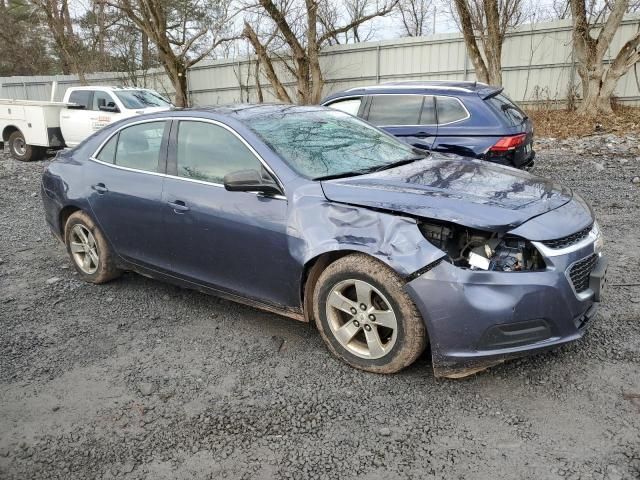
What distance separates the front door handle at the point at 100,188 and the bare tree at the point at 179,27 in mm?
15320

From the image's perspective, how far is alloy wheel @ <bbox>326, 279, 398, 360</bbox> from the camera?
3041 millimetres

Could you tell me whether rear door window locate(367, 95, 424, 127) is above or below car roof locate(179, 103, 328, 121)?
below

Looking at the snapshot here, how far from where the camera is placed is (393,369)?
122 inches

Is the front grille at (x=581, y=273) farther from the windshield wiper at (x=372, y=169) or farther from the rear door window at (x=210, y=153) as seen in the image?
the rear door window at (x=210, y=153)

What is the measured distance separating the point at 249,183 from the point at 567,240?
1871 millimetres

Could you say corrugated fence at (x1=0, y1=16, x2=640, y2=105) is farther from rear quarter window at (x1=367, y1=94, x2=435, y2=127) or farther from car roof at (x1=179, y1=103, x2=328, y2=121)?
car roof at (x1=179, y1=103, x2=328, y2=121)

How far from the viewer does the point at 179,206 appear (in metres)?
3.81

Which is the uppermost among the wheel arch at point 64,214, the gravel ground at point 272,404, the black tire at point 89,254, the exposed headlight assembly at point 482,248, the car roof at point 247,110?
the car roof at point 247,110

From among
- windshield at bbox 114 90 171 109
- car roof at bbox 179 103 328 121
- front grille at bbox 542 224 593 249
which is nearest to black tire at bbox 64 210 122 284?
car roof at bbox 179 103 328 121

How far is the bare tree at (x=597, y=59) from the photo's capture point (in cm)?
1276

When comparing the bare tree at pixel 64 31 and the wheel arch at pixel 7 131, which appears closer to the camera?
the wheel arch at pixel 7 131

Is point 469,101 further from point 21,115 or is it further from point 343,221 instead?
point 21,115

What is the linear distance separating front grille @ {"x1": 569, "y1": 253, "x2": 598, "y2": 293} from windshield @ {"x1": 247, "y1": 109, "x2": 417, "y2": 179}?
1.42m

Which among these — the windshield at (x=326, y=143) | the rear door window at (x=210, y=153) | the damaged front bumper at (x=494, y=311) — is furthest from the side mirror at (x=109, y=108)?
the damaged front bumper at (x=494, y=311)
